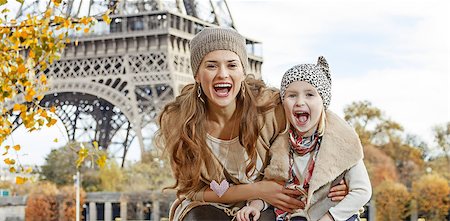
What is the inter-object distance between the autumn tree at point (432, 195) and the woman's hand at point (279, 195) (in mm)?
24300

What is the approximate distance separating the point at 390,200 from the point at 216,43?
2365cm

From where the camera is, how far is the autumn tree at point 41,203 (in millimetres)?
27891

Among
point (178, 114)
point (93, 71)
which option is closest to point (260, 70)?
point (93, 71)

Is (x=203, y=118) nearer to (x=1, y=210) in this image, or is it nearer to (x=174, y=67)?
(x=174, y=67)

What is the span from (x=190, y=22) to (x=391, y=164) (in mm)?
8618

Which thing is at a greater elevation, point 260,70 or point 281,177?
point 260,70

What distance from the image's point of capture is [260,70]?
89.9 ft

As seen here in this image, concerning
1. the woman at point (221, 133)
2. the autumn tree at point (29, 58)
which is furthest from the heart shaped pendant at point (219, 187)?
the autumn tree at point (29, 58)

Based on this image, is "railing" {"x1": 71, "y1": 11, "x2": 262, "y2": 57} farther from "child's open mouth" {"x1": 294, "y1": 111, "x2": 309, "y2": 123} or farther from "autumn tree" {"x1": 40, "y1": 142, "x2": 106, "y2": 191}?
"child's open mouth" {"x1": 294, "y1": 111, "x2": 309, "y2": 123}

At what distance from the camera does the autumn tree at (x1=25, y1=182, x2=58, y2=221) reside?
2789 centimetres

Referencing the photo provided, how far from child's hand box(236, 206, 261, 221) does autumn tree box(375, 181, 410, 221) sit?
23597mm

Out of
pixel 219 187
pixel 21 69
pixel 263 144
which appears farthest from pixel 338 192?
pixel 21 69

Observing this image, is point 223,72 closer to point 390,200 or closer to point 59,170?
point 390,200

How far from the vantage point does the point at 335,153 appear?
→ 3457mm
